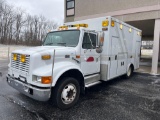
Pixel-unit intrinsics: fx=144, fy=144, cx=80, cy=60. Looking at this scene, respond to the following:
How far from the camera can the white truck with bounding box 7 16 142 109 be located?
343 centimetres

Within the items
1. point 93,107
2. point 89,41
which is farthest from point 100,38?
point 93,107

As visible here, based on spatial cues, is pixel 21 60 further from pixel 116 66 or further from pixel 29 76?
pixel 116 66

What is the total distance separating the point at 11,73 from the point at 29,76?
952 mm

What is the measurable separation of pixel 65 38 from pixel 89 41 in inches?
30.5

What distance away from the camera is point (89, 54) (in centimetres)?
471

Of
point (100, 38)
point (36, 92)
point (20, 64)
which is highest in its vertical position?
point (100, 38)

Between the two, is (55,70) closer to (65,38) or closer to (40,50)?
(40,50)

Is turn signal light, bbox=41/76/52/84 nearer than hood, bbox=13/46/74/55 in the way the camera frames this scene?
Yes

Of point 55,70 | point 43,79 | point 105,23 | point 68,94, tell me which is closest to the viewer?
point 43,79

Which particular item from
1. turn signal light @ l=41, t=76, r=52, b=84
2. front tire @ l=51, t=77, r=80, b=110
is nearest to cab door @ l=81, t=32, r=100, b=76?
front tire @ l=51, t=77, r=80, b=110

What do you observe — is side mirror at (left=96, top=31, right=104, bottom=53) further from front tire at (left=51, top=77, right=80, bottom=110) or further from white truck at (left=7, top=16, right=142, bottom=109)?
front tire at (left=51, top=77, right=80, bottom=110)

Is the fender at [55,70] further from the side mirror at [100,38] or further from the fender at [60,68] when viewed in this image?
the side mirror at [100,38]

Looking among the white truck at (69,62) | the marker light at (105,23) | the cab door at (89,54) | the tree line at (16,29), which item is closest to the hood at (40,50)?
the white truck at (69,62)

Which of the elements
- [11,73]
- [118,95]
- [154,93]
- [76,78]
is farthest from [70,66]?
→ [154,93]
